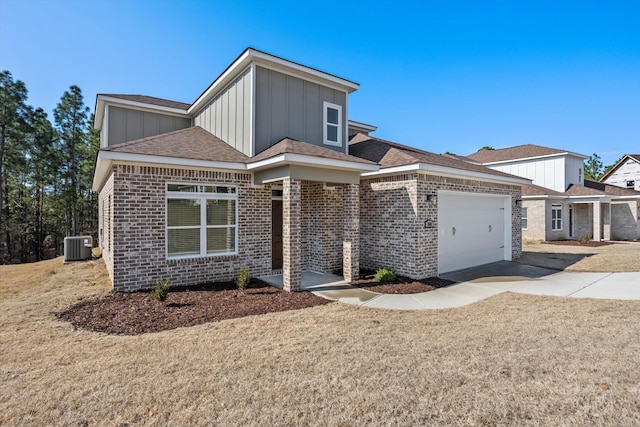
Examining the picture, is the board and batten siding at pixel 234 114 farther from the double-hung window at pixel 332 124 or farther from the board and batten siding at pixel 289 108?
the double-hung window at pixel 332 124

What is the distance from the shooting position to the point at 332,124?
1096cm

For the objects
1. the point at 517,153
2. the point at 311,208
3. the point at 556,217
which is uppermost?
the point at 517,153

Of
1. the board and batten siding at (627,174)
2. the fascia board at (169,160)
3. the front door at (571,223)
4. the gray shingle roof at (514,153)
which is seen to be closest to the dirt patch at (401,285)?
the fascia board at (169,160)

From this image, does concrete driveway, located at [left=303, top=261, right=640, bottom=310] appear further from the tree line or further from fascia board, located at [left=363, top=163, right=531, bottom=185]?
the tree line

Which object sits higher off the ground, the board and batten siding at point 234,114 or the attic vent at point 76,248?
the board and batten siding at point 234,114

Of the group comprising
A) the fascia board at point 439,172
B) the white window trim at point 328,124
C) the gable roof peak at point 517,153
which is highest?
the gable roof peak at point 517,153

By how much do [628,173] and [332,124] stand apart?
34911 millimetres

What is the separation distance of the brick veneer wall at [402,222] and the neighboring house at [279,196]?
0.04 metres

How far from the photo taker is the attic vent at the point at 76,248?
1262 cm

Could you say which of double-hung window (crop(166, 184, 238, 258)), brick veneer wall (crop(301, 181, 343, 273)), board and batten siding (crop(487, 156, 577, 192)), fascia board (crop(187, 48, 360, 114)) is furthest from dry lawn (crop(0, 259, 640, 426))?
board and batten siding (crop(487, 156, 577, 192))

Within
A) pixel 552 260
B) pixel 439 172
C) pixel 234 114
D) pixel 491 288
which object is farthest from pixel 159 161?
pixel 552 260

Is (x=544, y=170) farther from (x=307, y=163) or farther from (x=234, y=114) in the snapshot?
(x=234, y=114)

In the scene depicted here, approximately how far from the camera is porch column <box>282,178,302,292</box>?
7566mm

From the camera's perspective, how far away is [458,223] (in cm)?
1032
